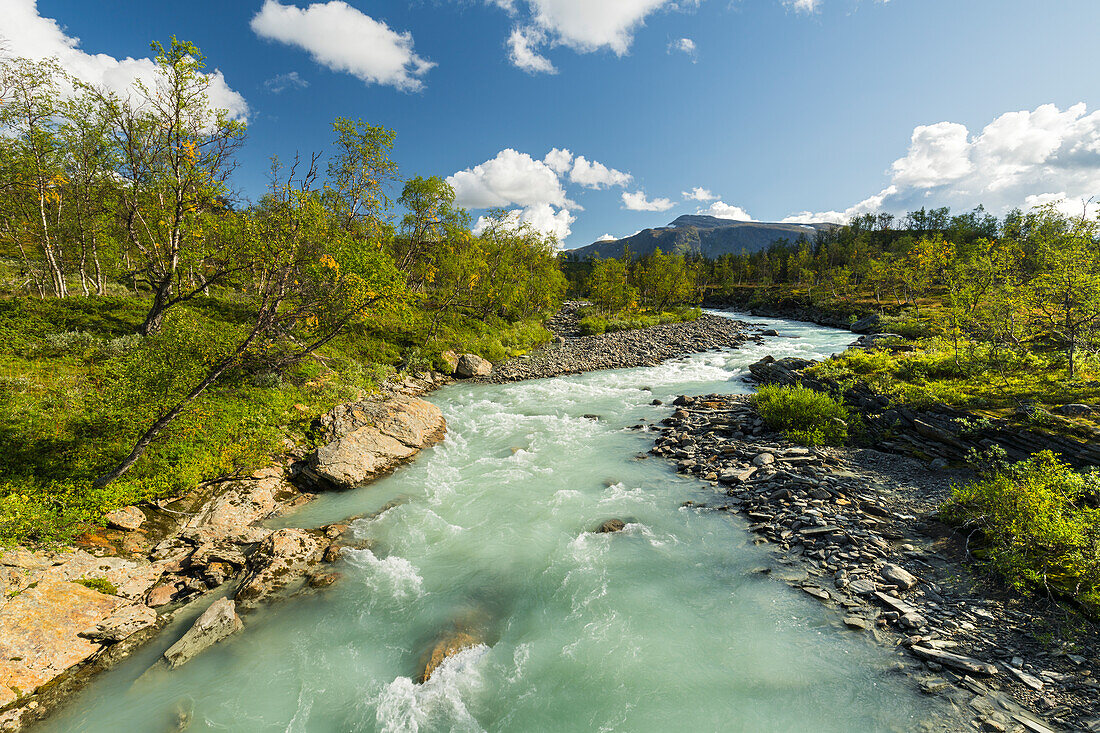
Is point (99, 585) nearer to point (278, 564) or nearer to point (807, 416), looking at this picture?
point (278, 564)

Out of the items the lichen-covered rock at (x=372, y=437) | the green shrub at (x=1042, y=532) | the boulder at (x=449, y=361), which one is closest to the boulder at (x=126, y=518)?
the lichen-covered rock at (x=372, y=437)

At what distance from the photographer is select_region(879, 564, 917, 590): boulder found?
26.9 ft

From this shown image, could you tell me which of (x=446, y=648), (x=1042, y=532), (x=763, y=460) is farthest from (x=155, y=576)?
(x=1042, y=532)

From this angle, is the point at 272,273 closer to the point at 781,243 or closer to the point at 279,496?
the point at 279,496

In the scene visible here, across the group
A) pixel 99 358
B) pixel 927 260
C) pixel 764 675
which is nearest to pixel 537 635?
pixel 764 675

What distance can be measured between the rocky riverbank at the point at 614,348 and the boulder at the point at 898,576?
24.1m

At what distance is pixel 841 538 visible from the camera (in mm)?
9844

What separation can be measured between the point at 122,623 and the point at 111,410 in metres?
7.08

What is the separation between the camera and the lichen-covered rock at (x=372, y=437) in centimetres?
1416

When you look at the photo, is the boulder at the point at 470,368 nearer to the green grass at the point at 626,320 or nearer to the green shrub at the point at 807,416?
the green shrub at the point at 807,416

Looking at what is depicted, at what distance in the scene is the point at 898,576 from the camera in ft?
27.5

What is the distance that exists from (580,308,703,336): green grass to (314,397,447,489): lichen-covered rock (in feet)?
127

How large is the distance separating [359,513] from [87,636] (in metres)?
5.84

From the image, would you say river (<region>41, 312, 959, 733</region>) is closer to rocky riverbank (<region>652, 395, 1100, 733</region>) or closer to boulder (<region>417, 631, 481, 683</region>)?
boulder (<region>417, 631, 481, 683</region>)
